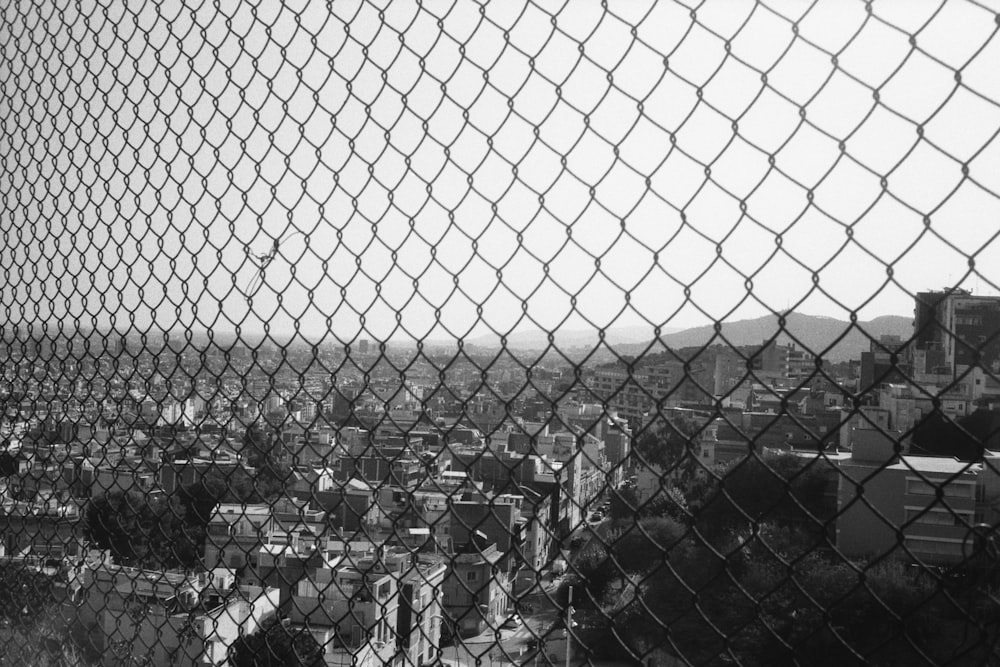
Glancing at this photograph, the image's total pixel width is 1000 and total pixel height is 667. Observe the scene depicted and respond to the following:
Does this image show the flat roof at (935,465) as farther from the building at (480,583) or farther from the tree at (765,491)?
the building at (480,583)

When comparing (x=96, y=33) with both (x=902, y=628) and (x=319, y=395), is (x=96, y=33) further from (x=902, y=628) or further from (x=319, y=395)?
(x=902, y=628)

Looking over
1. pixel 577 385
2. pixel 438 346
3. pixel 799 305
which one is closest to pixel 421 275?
pixel 438 346

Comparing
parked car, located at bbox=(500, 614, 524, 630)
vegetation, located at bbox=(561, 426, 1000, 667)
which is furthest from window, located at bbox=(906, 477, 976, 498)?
parked car, located at bbox=(500, 614, 524, 630)

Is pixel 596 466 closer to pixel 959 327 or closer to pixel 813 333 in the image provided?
pixel 813 333

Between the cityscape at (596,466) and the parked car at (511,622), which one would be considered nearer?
the cityscape at (596,466)

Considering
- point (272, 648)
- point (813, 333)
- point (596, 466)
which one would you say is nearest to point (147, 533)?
point (272, 648)

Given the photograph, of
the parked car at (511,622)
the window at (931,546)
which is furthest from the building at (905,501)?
the parked car at (511,622)

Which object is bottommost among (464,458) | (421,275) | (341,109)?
(464,458)
